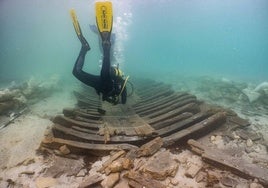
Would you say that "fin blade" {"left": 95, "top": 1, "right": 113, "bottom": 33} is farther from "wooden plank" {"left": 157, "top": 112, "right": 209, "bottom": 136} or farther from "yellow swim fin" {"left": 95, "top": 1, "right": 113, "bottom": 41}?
"wooden plank" {"left": 157, "top": 112, "right": 209, "bottom": 136}

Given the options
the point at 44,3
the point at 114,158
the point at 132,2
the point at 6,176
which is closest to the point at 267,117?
the point at 114,158

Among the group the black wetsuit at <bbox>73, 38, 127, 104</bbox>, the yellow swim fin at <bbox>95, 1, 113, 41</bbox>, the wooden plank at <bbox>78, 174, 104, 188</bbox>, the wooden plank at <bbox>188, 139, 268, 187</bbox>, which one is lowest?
the wooden plank at <bbox>78, 174, 104, 188</bbox>

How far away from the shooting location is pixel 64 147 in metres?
4.71

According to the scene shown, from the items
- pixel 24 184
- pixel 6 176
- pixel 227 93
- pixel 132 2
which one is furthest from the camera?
pixel 132 2

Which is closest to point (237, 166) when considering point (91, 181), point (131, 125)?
point (91, 181)

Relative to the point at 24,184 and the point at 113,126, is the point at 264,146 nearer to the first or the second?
the point at 113,126

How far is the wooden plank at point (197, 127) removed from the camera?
4988 mm

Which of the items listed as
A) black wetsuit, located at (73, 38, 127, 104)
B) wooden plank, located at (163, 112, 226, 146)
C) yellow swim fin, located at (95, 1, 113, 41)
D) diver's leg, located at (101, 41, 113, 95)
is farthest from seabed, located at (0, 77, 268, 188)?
yellow swim fin, located at (95, 1, 113, 41)

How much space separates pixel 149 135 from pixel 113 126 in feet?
3.71

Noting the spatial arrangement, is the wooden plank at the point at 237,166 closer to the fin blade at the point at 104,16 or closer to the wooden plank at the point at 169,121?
the wooden plank at the point at 169,121

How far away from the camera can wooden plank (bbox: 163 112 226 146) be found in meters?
4.99

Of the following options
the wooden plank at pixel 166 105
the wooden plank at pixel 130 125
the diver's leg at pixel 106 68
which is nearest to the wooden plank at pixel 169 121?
the wooden plank at pixel 130 125

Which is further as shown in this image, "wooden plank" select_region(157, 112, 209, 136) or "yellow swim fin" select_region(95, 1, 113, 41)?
"wooden plank" select_region(157, 112, 209, 136)

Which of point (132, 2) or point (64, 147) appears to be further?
point (132, 2)
